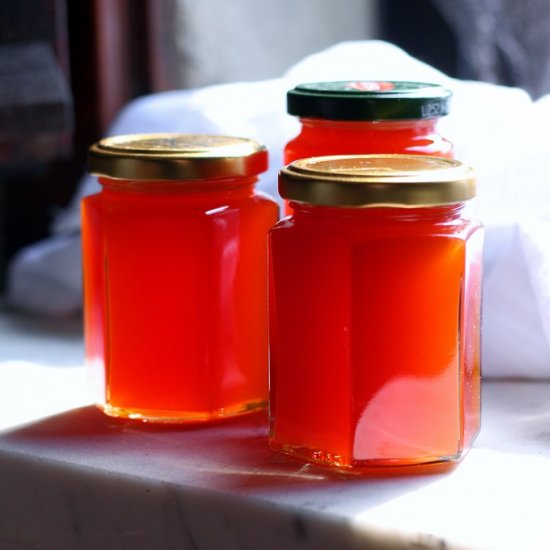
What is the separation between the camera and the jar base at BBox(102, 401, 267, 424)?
74 cm

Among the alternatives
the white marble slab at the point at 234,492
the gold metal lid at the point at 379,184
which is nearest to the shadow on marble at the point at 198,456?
the white marble slab at the point at 234,492

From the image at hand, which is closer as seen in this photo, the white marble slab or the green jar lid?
the white marble slab

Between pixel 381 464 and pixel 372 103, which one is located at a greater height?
pixel 372 103

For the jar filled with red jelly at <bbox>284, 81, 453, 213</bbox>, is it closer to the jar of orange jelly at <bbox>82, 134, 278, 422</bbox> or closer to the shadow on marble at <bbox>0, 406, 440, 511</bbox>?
the jar of orange jelly at <bbox>82, 134, 278, 422</bbox>

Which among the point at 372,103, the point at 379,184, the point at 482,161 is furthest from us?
the point at 482,161

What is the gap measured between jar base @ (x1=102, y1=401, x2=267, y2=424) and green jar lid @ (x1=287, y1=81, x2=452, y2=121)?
8.1 inches

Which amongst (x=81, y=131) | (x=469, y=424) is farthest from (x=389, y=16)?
(x=469, y=424)

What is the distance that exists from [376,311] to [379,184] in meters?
0.07

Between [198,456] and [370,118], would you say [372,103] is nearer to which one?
[370,118]

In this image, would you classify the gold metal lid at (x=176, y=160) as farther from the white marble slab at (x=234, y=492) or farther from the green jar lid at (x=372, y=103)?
the white marble slab at (x=234, y=492)

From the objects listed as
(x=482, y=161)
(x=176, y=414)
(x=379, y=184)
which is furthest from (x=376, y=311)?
(x=482, y=161)

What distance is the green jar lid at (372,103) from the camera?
72 centimetres

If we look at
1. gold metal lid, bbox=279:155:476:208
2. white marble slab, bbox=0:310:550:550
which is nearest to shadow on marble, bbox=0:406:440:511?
white marble slab, bbox=0:310:550:550

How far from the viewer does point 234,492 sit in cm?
63
